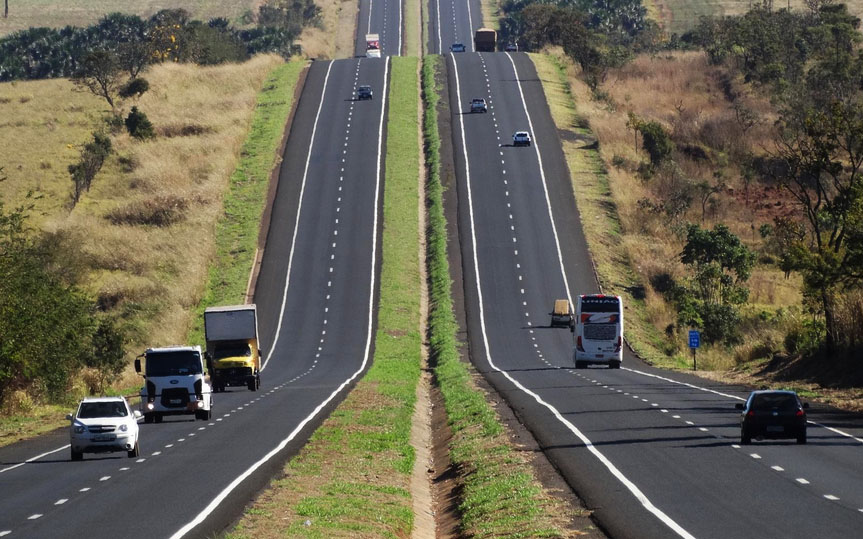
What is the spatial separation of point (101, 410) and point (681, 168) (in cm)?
8302

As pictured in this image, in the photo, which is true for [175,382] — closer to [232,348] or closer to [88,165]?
[232,348]

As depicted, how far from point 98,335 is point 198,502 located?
39.9 m

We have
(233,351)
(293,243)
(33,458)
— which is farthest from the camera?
(293,243)

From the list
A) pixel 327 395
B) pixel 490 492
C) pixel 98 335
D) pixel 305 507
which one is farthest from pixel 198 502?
pixel 98 335

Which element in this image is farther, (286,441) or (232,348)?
(232,348)

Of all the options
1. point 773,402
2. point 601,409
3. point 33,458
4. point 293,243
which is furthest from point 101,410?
point 293,243

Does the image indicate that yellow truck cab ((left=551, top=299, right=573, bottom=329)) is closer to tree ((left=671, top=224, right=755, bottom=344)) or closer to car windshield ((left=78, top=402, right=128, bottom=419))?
tree ((left=671, top=224, right=755, bottom=344))

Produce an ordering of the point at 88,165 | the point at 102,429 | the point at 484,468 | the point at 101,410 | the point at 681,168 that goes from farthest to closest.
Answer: the point at 681,168 → the point at 88,165 → the point at 101,410 → the point at 102,429 → the point at 484,468

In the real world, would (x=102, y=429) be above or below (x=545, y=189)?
below

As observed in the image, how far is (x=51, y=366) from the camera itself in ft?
167

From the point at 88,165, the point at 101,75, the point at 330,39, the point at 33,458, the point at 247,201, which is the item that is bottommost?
the point at 33,458

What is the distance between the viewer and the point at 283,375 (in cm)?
6525

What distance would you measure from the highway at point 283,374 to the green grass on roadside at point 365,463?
0.66 meters

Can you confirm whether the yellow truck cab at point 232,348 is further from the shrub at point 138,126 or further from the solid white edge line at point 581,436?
the shrub at point 138,126
